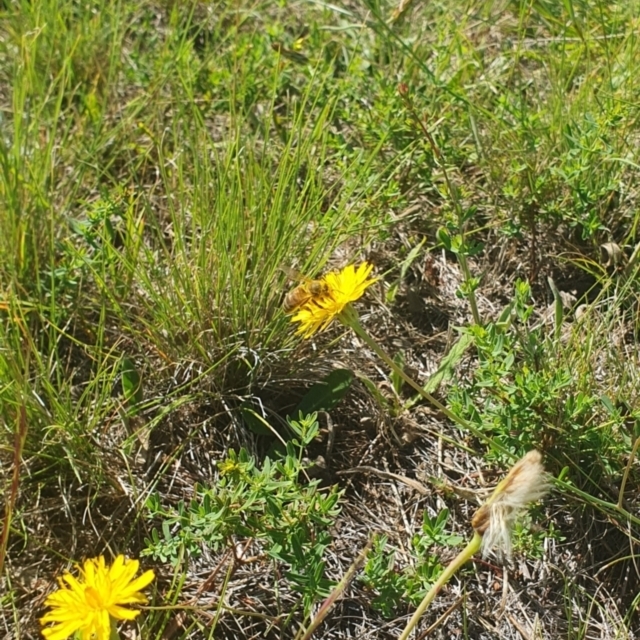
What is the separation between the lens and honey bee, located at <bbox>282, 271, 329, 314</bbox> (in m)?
1.52

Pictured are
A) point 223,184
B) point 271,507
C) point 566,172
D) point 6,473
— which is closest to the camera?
point 271,507

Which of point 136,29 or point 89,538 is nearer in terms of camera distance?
point 89,538

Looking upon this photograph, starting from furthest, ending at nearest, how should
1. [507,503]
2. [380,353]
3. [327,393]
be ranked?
[327,393] → [380,353] → [507,503]

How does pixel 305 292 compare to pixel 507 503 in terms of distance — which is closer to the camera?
pixel 507 503

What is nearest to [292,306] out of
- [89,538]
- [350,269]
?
[350,269]

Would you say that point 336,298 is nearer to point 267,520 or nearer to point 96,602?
point 267,520

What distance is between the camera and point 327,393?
1.83 meters

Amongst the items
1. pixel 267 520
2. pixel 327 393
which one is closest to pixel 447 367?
pixel 327 393

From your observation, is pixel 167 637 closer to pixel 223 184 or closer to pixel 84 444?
pixel 84 444

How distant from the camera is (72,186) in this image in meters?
2.21

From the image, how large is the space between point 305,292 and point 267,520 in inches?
16.3

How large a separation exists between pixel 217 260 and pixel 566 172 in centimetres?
82

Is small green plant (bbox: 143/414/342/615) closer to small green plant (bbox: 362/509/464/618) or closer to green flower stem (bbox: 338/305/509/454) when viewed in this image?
small green plant (bbox: 362/509/464/618)

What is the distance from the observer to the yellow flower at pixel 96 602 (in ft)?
4.17
